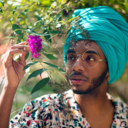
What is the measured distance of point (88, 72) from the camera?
1.29 m

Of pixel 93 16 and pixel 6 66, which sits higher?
pixel 93 16

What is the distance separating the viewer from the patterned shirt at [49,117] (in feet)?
4.02

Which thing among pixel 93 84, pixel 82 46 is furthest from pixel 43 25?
pixel 93 84

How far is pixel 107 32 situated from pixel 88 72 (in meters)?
0.32

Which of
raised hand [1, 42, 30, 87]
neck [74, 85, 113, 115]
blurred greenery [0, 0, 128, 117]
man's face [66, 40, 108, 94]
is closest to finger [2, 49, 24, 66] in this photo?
raised hand [1, 42, 30, 87]

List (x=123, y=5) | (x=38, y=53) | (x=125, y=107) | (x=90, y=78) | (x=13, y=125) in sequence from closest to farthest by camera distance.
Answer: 1. (x=38, y=53)
2. (x=13, y=125)
3. (x=90, y=78)
4. (x=125, y=107)
5. (x=123, y=5)

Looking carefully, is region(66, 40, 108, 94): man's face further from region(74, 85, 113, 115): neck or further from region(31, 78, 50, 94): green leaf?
region(31, 78, 50, 94): green leaf

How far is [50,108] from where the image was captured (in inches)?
52.9

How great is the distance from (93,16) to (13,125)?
3.09 ft

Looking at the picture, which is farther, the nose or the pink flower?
the nose

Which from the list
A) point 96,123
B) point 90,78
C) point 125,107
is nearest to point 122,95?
point 125,107

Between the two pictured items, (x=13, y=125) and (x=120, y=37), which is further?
(x=120, y=37)

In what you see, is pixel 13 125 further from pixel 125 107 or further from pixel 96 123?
pixel 125 107

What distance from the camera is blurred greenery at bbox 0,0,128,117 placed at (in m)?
1.15
